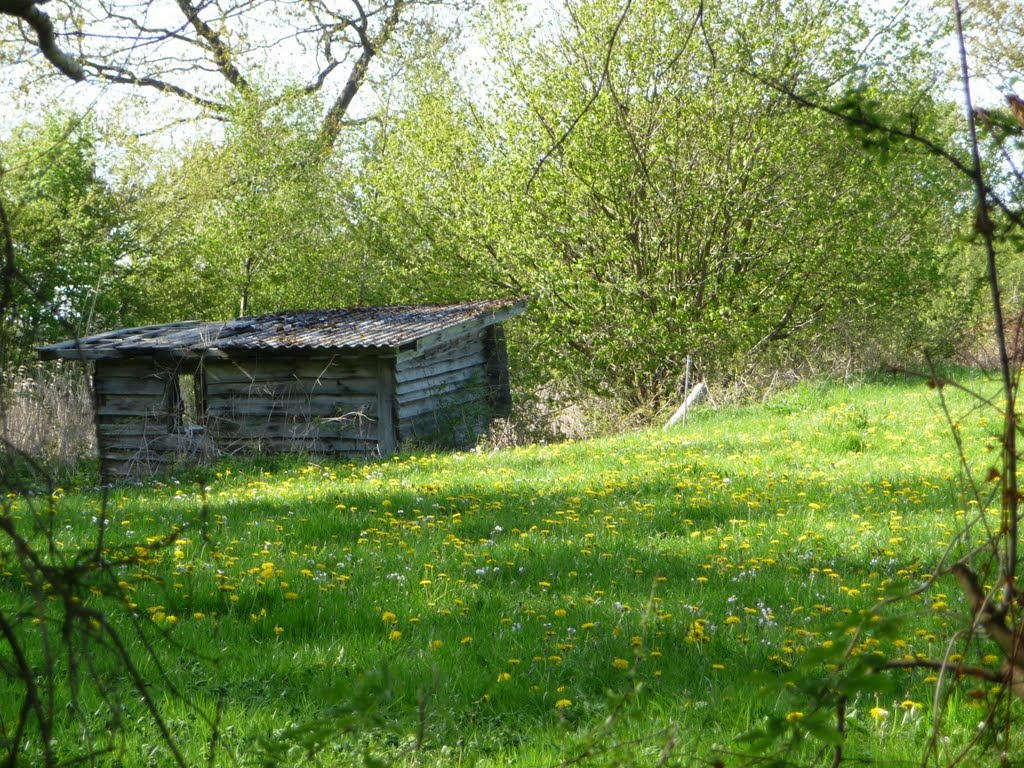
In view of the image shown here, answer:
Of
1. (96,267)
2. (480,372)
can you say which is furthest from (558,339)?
(96,267)

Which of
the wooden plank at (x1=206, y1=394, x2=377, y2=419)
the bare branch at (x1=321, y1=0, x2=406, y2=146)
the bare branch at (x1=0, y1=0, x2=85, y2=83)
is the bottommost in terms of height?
the wooden plank at (x1=206, y1=394, x2=377, y2=419)

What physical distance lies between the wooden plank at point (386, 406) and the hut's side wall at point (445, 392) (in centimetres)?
10

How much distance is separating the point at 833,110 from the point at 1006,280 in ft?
93.7

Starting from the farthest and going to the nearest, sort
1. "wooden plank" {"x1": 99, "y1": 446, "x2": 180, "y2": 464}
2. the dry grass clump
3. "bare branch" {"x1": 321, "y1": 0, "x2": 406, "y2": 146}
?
"bare branch" {"x1": 321, "y1": 0, "x2": 406, "y2": 146}, "wooden plank" {"x1": 99, "y1": 446, "x2": 180, "y2": 464}, the dry grass clump

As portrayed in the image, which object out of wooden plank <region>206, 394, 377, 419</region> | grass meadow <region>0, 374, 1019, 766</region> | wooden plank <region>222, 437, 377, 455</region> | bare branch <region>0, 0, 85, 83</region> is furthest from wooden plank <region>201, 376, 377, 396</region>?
bare branch <region>0, 0, 85, 83</region>

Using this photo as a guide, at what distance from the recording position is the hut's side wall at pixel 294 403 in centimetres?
1625

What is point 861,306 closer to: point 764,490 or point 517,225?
point 517,225

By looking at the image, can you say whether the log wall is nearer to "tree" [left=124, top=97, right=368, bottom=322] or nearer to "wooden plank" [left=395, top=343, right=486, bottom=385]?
"wooden plank" [left=395, top=343, right=486, bottom=385]

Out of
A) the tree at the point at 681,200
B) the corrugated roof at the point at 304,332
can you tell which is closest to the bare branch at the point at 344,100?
the tree at the point at 681,200

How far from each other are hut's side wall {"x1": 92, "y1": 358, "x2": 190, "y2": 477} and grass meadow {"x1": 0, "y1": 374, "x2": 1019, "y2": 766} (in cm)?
689

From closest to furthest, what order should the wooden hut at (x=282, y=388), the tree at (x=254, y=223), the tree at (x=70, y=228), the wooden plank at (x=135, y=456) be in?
the wooden plank at (x=135, y=456) < the wooden hut at (x=282, y=388) < the tree at (x=70, y=228) < the tree at (x=254, y=223)

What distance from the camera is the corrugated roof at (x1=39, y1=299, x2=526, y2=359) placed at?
15.8 metres

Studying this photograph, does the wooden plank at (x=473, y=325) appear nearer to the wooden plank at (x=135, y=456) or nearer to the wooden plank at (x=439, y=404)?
the wooden plank at (x=439, y=404)

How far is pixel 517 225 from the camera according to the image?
19.5 meters
